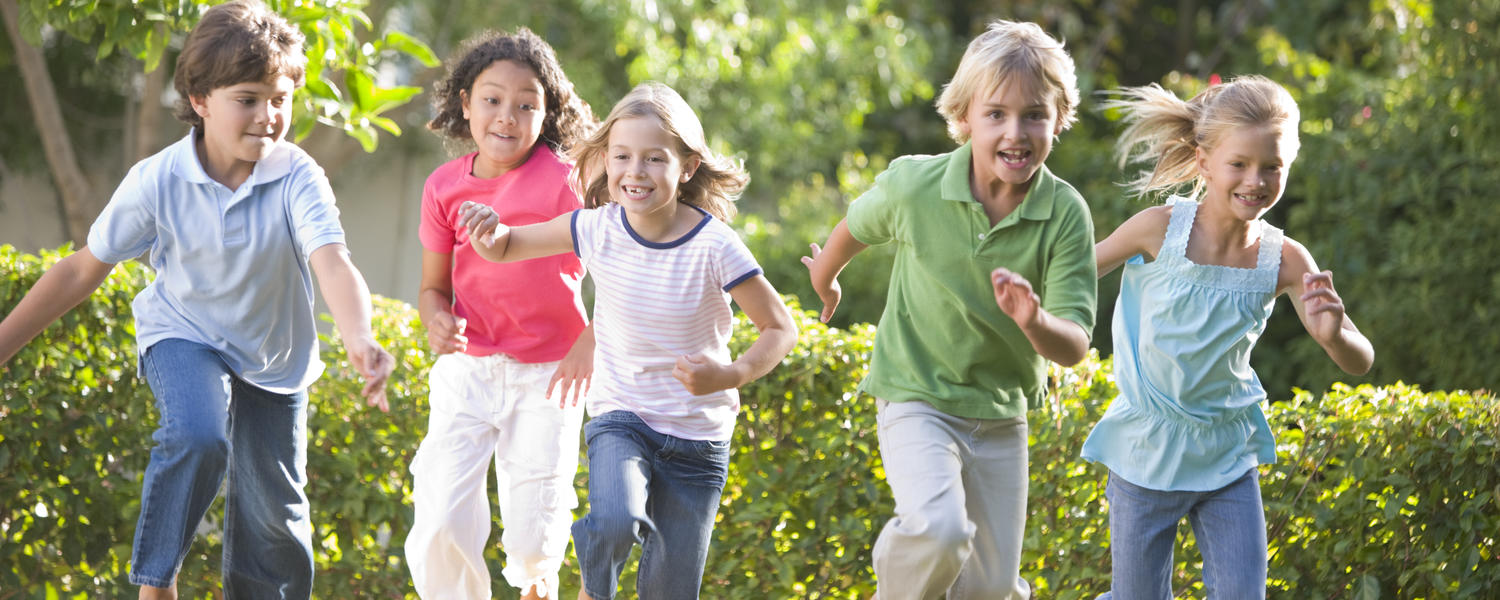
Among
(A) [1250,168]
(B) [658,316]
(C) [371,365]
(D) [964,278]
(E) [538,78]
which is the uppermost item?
(E) [538,78]

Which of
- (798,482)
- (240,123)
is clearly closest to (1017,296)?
(798,482)

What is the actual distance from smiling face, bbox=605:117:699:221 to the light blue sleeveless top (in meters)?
1.17

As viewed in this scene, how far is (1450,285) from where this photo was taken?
22.8ft

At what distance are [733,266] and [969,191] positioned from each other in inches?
22.2

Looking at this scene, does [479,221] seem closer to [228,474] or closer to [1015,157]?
[228,474]

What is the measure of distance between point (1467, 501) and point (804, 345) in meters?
1.79

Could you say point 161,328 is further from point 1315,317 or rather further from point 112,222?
point 1315,317

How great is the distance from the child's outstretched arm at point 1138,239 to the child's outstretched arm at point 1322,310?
30 centimetres

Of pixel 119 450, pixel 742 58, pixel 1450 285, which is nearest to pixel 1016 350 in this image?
pixel 119 450

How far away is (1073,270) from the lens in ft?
10.4

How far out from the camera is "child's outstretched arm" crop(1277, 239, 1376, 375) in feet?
10.3

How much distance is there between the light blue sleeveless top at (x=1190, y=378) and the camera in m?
3.36

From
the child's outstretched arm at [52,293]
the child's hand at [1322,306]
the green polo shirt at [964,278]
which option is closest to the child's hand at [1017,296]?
the green polo shirt at [964,278]

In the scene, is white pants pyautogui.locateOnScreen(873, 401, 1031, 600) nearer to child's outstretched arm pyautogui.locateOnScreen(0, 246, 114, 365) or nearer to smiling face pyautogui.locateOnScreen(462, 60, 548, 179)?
smiling face pyautogui.locateOnScreen(462, 60, 548, 179)
